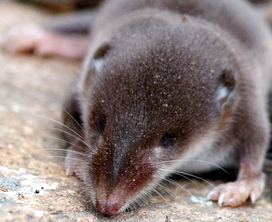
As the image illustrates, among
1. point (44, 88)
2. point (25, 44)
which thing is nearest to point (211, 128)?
point (44, 88)

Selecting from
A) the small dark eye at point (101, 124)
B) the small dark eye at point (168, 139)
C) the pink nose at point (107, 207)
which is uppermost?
the small dark eye at point (168, 139)

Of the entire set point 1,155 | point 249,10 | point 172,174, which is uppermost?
point 249,10

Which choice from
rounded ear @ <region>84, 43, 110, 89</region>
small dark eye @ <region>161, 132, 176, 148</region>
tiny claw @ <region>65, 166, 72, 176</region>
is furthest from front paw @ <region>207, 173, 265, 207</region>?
rounded ear @ <region>84, 43, 110, 89</region>

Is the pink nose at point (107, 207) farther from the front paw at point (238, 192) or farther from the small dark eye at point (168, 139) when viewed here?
the front paw at point (238, 192)

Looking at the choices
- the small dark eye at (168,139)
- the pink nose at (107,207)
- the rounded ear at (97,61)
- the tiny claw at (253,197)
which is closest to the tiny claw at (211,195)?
the tiny claw at (253,197)

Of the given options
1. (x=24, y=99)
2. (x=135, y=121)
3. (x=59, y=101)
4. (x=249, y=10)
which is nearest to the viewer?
(x=135, y=121)

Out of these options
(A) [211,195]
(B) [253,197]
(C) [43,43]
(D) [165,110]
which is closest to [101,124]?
(D) [165,110]

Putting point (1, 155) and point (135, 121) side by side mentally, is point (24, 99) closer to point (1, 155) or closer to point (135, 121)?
point (1, 155)
